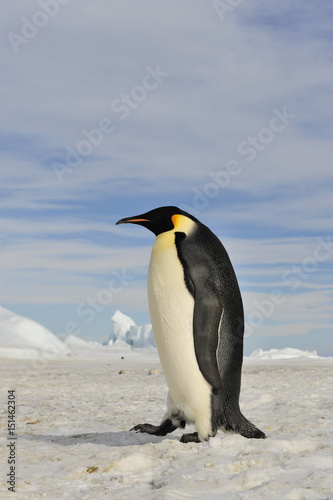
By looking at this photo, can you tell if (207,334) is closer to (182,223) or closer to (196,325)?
(196,325)

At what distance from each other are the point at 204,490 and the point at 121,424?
2567 mm

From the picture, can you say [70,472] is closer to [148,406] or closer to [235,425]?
[235,425]

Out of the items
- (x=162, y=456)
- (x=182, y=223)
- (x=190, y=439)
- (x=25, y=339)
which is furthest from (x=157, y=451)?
(x=25, y=339)

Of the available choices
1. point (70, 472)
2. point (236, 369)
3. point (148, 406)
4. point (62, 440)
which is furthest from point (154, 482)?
point (148, 406)

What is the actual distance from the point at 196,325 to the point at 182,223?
89 centimetres

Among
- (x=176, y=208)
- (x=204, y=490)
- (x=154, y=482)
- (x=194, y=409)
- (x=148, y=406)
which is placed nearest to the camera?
(x=204, y=490)

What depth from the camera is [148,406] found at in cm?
666

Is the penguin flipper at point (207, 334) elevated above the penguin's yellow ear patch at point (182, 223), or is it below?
below

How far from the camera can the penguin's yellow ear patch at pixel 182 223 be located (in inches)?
184

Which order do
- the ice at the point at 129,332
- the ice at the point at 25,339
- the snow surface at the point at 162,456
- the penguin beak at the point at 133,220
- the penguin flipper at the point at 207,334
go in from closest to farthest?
1. the snow surface at the point at 162,456
2. the penguin flipper at the point at 207,334
3. the penguin beak at the point at 133,220
4. the ice at the point at 25,339
5. the ice at the point at 129,332

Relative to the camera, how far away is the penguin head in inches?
186

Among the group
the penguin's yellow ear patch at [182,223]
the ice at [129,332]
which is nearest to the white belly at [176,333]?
the penguin's yellow ear patch at [182,223]

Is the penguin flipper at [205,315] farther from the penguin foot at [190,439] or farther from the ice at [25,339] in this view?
the ice at [25,339]

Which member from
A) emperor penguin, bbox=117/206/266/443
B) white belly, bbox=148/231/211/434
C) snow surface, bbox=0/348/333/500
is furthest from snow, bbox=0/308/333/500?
white belly, bbox=148/231/211/434
